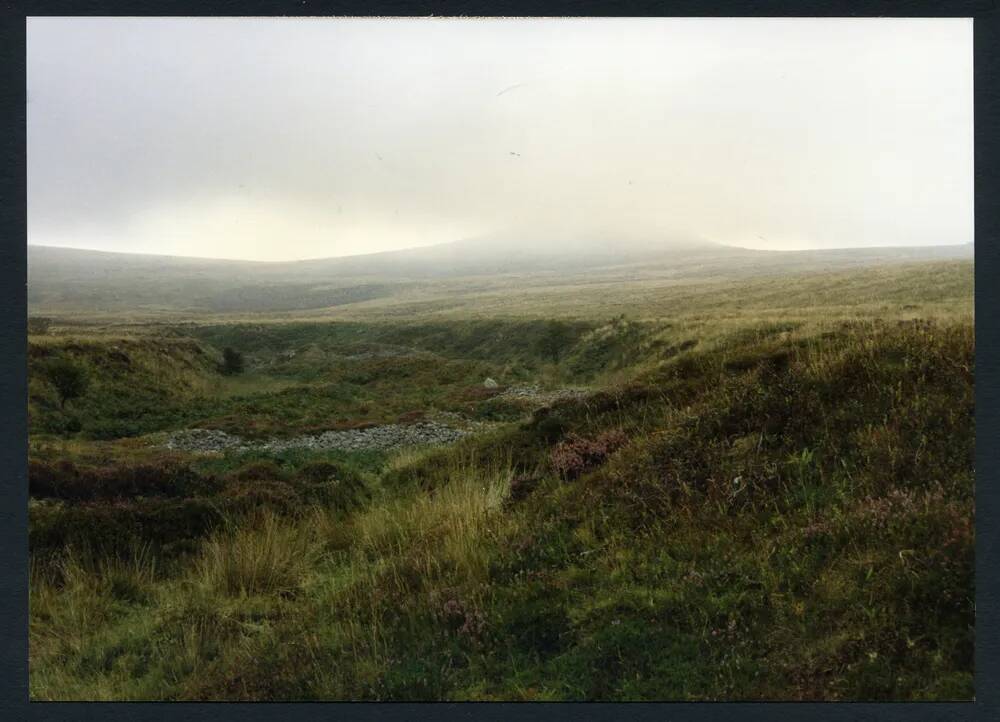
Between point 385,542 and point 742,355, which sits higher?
point 742,355

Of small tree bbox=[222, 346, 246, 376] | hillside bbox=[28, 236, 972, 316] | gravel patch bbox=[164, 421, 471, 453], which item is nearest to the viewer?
gravel patch bbox=[164, 421, 471, 453]

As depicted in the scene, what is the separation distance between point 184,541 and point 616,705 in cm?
498

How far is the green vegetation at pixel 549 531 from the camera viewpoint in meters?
5.33

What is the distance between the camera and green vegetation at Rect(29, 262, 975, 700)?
5332mm

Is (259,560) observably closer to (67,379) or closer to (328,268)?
(67,379)

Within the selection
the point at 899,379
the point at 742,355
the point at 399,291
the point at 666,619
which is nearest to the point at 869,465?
the point at 899,379

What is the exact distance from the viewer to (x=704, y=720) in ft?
18.0

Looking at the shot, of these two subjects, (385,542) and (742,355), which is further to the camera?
(742,355)

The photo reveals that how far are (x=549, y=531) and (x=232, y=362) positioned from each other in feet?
23.6

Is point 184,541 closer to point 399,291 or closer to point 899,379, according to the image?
point 899,379

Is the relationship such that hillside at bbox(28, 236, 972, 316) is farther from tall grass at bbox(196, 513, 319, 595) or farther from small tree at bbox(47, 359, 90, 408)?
tall grass at bbox(196, 513, 319, 595)

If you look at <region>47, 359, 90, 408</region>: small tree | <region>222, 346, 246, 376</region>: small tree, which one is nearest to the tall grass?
<region>47, 359, 90, 408</region>: small tree

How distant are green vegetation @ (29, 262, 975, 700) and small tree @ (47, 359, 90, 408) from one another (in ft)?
0.28

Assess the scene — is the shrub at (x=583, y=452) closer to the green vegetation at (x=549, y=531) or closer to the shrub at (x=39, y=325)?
the green vegetation at (x=549, y=531)
